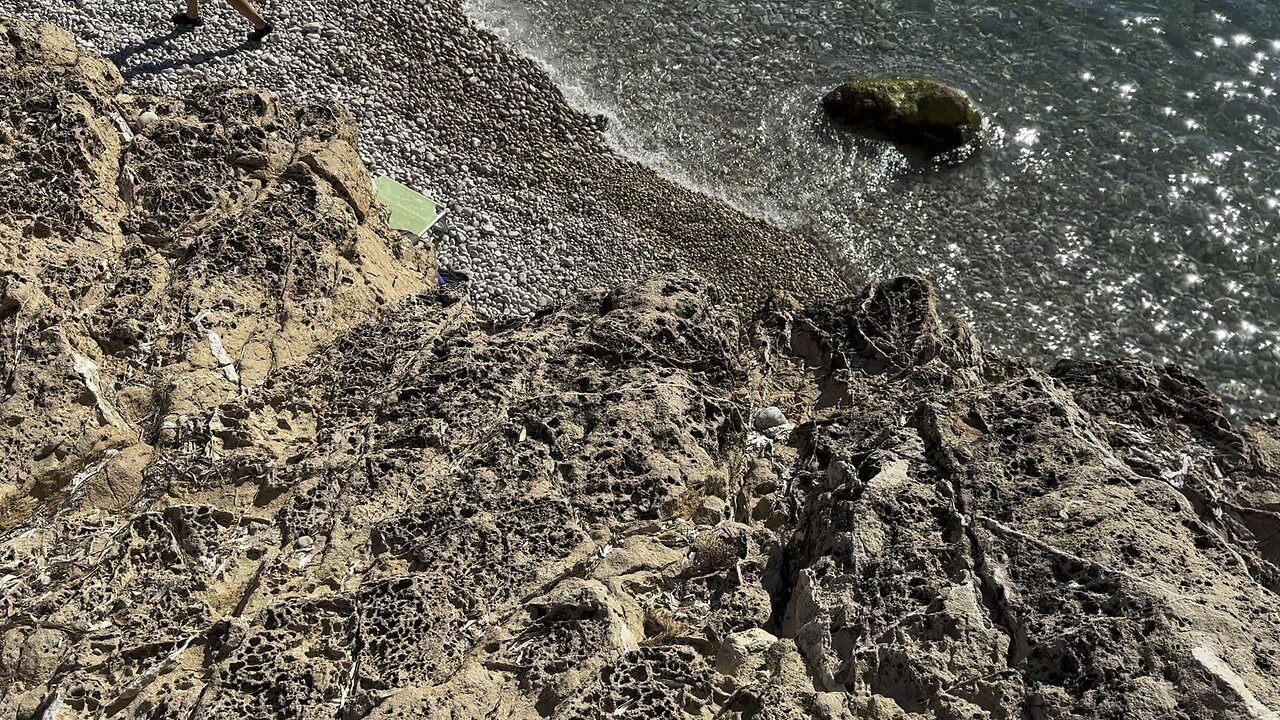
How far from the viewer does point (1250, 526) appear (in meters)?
5.63

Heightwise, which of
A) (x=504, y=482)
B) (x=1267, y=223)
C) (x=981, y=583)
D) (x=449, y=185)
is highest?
(x=981, y=583)

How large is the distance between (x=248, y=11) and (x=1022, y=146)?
451 inches

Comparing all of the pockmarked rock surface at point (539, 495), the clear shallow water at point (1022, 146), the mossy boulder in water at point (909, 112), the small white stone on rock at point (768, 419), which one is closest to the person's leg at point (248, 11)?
the clear shallow water at point (1022, 146)

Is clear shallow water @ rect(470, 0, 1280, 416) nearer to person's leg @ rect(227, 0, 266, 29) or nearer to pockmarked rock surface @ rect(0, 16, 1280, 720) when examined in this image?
person's leg @ rect(227, 0, 266, 29)

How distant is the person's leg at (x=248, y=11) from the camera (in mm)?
13109

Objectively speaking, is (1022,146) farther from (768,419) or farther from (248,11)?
(248,11)

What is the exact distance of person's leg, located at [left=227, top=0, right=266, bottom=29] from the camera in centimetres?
1311

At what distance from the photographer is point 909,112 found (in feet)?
45.6

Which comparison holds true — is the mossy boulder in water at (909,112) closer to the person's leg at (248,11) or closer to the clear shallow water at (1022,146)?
the clear shallow water at (1022,146)

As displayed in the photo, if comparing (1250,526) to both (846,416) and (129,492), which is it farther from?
(129,492)

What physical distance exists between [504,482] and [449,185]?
25.5 feet

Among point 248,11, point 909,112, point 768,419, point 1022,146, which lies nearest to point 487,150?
point 248,11

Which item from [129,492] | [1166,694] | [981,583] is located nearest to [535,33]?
[129,492]

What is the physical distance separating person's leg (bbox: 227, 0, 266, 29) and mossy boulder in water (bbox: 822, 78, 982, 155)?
333 inches
